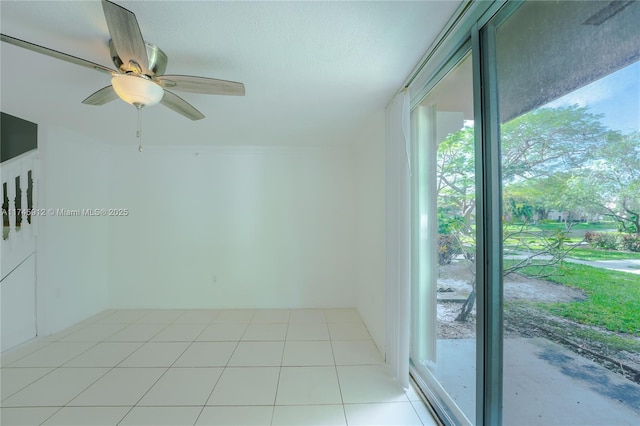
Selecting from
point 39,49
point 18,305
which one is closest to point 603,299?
point 39,49

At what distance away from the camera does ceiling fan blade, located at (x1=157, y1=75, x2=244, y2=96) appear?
4.56ft

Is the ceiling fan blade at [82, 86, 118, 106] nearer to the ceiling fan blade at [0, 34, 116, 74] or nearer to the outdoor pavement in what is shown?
the ceiling fan blade at [0, 34, 116, 74]

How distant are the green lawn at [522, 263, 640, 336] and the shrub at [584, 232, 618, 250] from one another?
0.08 meters

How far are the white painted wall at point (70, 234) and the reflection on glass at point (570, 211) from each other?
13.8 ft

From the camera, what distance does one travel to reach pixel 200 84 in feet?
4.73

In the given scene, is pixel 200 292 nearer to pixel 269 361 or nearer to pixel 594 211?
pixel 269 361

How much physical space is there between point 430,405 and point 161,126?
3.61 m

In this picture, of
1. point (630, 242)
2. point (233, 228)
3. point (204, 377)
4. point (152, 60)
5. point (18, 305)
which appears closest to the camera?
point (630, 242)

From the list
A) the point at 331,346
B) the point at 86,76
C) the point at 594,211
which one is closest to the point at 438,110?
the point at 594,211

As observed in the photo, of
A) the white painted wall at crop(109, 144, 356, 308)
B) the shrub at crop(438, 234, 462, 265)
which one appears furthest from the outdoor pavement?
the white painted wall at crop(109, 144, 356, 308)

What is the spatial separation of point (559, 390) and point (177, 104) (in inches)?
99.1

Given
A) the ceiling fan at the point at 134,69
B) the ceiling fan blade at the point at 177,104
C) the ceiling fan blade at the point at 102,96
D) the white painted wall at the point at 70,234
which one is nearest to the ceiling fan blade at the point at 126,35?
the ceiling fan at the point at 134,69

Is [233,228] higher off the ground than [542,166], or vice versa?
[542,166]

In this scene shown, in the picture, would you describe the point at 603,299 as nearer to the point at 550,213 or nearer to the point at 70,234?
the point at 550,213
